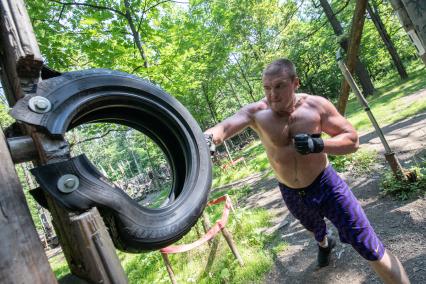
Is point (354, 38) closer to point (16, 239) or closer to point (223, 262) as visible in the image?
point (223, 262)

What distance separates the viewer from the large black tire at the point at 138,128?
1.13m

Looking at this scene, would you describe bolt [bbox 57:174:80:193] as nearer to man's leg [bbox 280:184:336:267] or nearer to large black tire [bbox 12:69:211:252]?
large black tire [bbox 12:69:211:252]

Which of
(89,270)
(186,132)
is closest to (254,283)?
(186,132)

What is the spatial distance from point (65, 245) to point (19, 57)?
74 cm

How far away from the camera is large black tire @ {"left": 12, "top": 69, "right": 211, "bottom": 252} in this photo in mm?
1134

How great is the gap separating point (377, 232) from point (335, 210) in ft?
5.27

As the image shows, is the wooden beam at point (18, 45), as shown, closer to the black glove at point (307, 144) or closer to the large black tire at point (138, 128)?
the large black tire at point (138, 128)

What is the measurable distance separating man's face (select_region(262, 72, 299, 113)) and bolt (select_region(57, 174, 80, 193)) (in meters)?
2.04

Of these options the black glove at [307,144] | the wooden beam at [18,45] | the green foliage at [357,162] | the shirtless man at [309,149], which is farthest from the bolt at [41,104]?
the green foliage at [357,162]

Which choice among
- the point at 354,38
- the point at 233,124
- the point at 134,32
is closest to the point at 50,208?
the point at 233,124

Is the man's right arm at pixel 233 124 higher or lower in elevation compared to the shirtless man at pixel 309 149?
higher

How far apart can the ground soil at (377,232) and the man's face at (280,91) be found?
2.02m

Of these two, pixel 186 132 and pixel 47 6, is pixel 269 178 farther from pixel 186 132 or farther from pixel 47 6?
pixel 186 132

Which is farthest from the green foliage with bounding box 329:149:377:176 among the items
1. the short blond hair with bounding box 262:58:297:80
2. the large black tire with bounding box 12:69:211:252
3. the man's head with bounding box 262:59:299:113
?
the large black tire with bounding box 12:69:211:252
